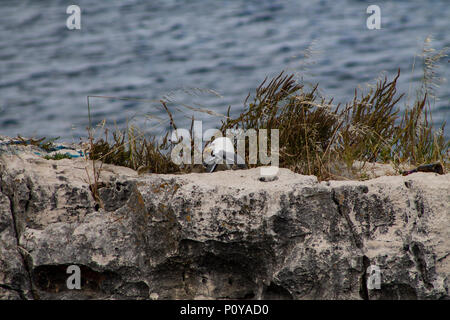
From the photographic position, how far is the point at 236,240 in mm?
3914

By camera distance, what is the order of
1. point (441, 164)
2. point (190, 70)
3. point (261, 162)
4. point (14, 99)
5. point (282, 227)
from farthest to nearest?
point (190, 70)
point (14, 99)
point (261, 162)
point (441, 164)
point (282, 227)

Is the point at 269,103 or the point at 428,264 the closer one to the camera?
the point at 428,264

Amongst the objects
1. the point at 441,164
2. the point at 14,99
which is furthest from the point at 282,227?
the point at 14,99

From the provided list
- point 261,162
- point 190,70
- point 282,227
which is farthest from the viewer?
point 190,70

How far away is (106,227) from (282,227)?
1.18 meters

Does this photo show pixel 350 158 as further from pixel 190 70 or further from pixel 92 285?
pixel 190 70

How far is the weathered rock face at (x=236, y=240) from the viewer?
154 inches

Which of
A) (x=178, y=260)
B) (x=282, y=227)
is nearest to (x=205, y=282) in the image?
(x=178, y=260)

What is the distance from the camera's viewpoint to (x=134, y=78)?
1870 centimetres

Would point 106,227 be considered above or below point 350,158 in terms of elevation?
below

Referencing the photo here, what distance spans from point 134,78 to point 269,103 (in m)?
14.3

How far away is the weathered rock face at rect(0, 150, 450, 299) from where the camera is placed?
3.91m

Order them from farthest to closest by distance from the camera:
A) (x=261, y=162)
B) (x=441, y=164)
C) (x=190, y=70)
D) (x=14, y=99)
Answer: (x=190, y=70) < (x=14, y=99) < (x=261, y=162) < (x=441, y=164)

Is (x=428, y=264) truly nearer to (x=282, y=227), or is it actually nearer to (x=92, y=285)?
(x=282, y=227)
